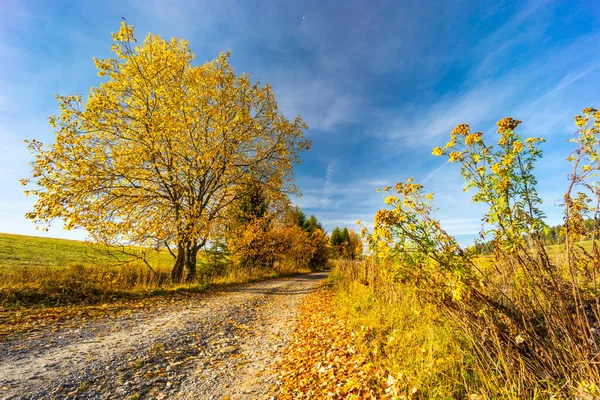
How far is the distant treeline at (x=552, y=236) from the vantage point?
2645mm

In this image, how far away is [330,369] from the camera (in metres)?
4.42

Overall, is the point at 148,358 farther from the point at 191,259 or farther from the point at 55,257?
the point at 55,257

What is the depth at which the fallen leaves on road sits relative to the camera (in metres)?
3.63

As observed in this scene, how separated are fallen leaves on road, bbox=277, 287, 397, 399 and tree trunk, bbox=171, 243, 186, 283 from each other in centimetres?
906

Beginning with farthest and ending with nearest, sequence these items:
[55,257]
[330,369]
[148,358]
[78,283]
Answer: [55,257] → [78,283] → [148,358] → [330,369]

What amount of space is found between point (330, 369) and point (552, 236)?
3.80 m

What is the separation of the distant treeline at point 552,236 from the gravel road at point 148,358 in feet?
12.2

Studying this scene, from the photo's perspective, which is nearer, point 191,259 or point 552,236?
point 552,236

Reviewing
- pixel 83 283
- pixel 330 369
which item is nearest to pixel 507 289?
pixel 330 369

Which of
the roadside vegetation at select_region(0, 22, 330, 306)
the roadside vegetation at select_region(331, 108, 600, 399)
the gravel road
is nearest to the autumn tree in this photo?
the roadside vegetation at select_region(0, 22, 330, 306)

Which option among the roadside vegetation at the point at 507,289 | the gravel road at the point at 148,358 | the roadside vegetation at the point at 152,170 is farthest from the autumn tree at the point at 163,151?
the roadside vegetation at the point at 507,289

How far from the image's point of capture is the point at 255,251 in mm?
22875

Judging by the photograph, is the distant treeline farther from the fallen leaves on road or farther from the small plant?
the fallen leaves on road

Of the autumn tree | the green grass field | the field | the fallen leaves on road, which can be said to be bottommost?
the fallen leaves on road
